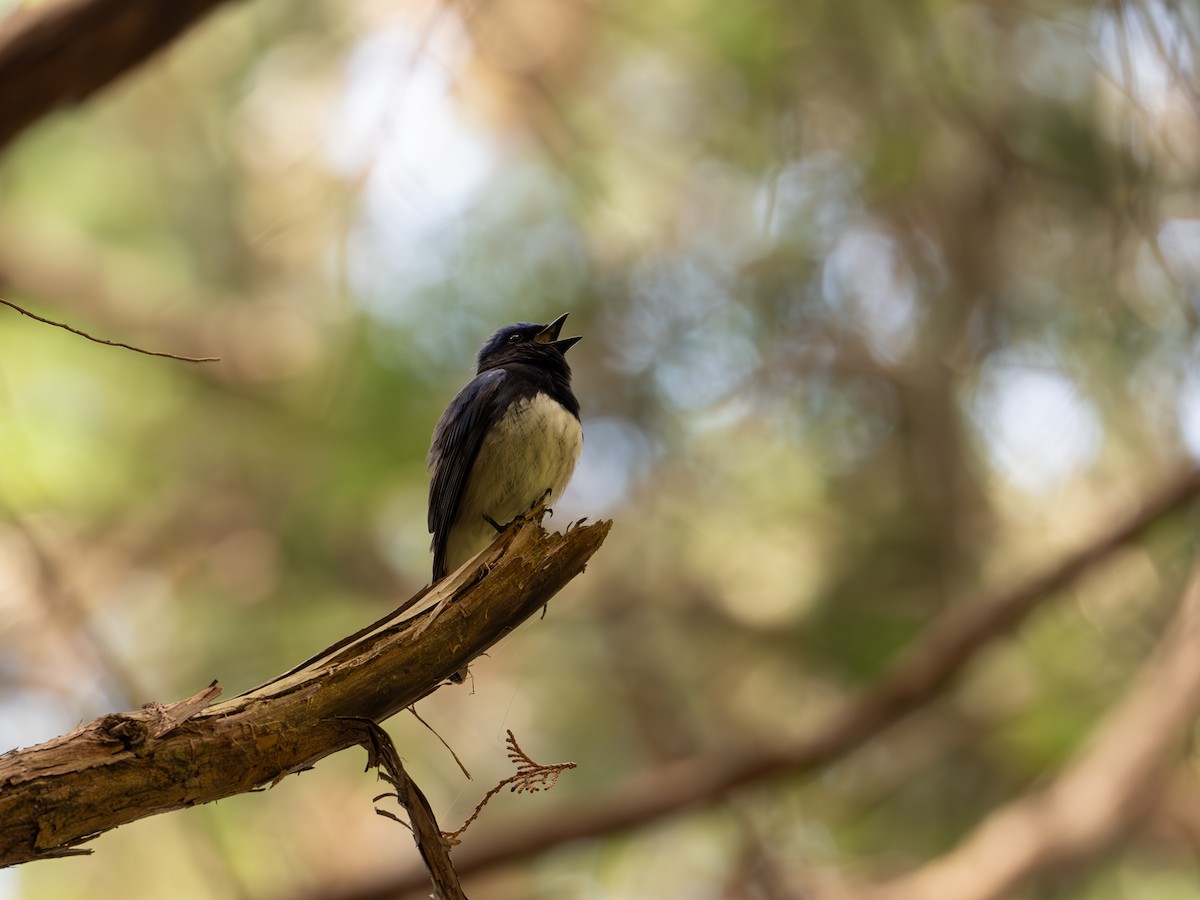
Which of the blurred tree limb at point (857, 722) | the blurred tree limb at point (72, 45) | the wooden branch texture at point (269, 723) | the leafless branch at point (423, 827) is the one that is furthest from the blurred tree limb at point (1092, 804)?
the blurred tree limb at point (72, 45)

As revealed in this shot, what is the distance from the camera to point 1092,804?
17.1ft

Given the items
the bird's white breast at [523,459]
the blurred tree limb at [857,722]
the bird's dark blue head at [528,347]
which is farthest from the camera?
the blurred tree limb at [857,722]

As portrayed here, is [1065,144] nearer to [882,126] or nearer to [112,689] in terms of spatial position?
[882,126]

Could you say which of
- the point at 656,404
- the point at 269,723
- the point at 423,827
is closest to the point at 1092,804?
the point at 656,404

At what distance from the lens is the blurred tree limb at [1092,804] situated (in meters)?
5.16

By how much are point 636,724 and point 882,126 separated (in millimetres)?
3635

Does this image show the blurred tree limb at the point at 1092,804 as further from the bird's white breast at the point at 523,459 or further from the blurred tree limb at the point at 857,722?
the bird's white breast at the point at 523,459

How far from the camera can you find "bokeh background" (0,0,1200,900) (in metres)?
5.71

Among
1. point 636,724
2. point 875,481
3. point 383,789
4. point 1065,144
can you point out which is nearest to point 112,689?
point 383,789

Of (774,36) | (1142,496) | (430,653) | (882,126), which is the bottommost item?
(430,653)

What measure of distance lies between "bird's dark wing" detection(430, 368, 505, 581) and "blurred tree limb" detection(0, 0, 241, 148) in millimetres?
1441

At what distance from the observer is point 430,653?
2.29 metres

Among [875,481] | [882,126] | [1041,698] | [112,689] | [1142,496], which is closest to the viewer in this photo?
[112,689]

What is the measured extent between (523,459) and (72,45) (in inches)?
70.8
